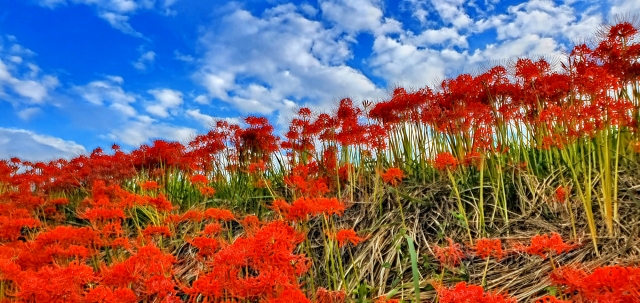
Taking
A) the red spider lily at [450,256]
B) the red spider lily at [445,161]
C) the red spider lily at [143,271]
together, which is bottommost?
the red spider lily at [450,256]

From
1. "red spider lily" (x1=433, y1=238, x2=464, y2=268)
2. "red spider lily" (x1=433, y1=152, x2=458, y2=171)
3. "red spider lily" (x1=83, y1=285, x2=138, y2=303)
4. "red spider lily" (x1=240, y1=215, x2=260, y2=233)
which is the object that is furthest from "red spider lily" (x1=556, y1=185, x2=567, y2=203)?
"red spider lily" (x1=83, y1=285, x2=138, y2=303)

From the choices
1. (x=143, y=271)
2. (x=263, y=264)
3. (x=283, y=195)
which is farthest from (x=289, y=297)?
(x=283, y=195)

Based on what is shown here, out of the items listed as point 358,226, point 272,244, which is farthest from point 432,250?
point 272,244

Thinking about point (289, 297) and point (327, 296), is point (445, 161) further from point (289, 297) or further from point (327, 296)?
point (289, 297)

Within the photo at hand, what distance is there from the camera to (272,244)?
2135mm

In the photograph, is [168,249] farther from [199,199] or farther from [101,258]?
[199,199]

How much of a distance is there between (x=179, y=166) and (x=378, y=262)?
4.08 metres

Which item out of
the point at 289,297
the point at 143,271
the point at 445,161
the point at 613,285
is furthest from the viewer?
the point at 445,161

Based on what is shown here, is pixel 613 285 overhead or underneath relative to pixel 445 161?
underneath

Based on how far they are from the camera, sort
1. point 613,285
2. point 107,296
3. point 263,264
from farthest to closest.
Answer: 1. point 107,296
2. point 263,264
3. point 613,285

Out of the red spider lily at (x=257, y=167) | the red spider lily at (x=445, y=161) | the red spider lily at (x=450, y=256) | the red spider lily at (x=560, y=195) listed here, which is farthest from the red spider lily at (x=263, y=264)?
the red spider lily at (x=257, y=167)

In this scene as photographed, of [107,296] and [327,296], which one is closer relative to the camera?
[107,296]

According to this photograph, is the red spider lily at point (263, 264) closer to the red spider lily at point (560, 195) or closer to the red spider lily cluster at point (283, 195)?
the red spider lily cluster at point (283, 195)

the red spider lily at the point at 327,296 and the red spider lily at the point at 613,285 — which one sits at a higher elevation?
the red spider lily at the point at 613,285
